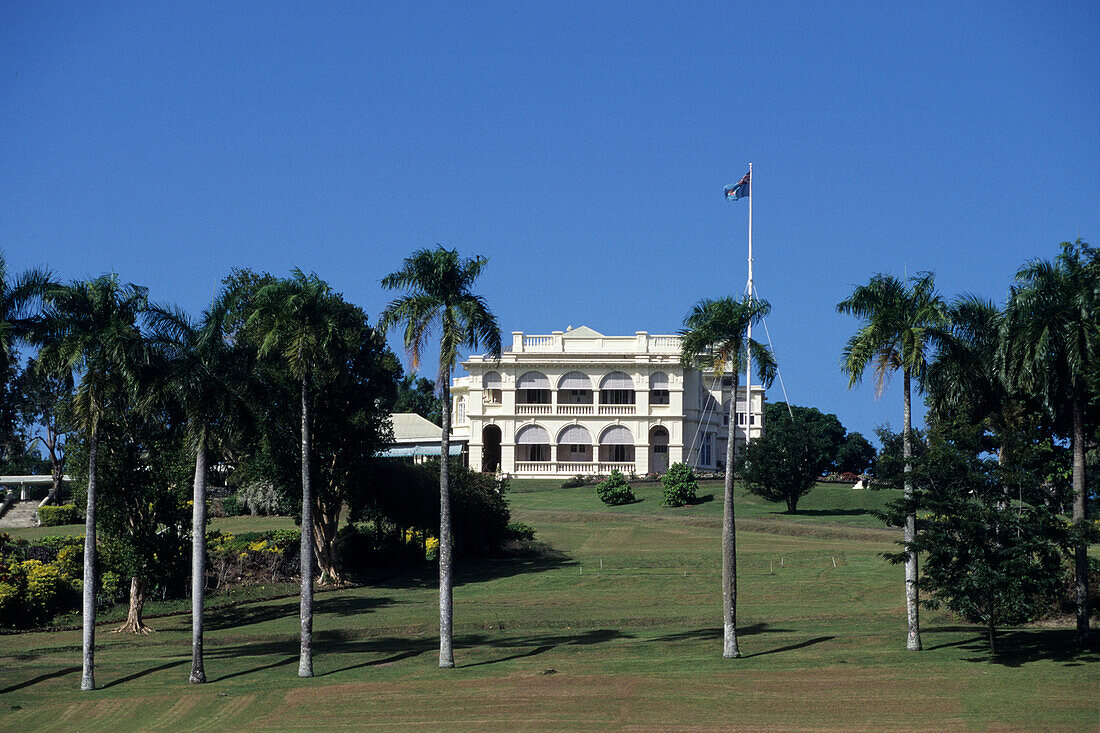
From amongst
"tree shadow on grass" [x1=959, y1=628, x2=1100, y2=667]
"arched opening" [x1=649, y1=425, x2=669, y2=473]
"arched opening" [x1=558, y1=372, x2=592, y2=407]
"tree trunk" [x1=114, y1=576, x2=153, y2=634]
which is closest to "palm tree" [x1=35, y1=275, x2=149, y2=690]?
"tree trunk" [x1=114, y1=576, x2=153, y2=634]

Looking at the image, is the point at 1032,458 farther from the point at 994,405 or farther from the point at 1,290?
the point at 1,290

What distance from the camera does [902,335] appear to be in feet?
92.8

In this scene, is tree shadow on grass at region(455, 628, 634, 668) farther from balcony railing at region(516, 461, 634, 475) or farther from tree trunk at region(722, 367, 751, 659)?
balcony railing at region(516, 461, 634, 475)

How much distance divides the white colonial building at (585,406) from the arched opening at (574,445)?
0.28ft

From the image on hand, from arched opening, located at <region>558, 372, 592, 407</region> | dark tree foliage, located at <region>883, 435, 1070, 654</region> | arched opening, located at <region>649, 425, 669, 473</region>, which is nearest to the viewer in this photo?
dark tree foliage, located at <region>883, 435, 1070, 654</region>

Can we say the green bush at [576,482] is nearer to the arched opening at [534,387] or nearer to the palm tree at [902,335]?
the arched opening at [534,387]

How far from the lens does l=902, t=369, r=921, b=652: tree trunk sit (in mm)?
27000

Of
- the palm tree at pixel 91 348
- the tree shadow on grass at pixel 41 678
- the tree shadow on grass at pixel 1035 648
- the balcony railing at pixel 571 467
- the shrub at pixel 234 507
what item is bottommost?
the tree shadow on grass at pixel 41 678

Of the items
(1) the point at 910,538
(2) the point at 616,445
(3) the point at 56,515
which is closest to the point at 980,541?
(1) the point at 910,538

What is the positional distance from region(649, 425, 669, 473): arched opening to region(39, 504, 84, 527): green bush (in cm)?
4613

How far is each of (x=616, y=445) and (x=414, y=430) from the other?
1814 centimetres

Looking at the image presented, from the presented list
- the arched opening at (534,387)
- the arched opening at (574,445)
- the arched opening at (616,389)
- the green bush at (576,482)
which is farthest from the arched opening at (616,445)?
the green bush at (576,482)

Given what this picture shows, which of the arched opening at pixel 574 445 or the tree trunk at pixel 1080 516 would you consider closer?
the tree trunk at pixel 1080 516

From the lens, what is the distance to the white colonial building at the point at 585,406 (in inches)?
3467
